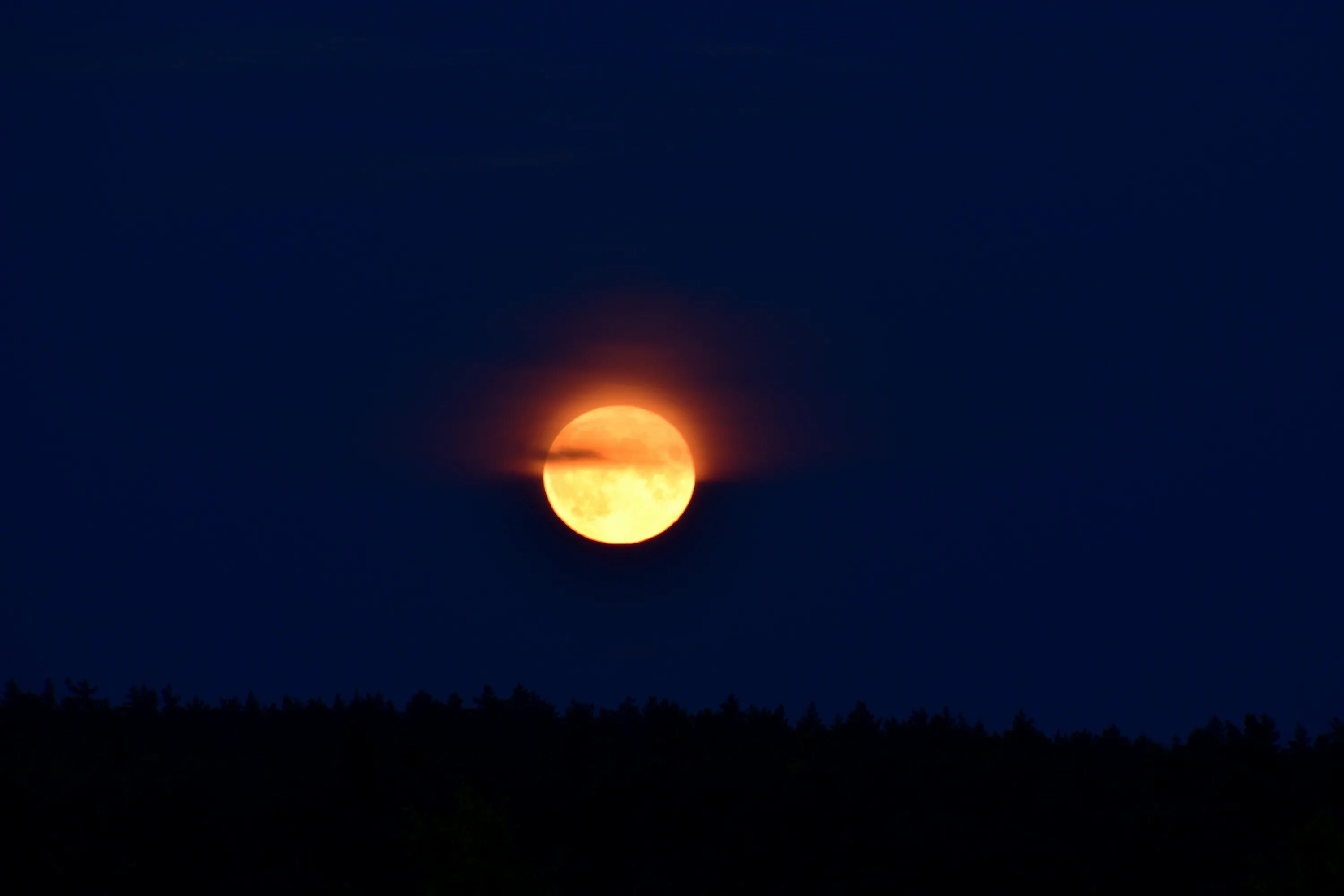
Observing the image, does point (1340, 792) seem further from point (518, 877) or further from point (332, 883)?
point (518, 877)

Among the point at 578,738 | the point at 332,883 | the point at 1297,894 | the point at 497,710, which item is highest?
the point at 497,710

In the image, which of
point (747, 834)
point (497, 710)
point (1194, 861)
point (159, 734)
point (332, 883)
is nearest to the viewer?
point (332, 883)

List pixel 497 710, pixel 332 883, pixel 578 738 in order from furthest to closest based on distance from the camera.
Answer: pixel 497 710
pixel 578 738
pixel 332 883

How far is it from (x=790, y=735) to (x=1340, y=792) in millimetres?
48071

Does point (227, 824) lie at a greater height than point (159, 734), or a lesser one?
lesser

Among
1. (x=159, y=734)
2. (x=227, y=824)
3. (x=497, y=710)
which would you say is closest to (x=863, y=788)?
(x=227, y=824)

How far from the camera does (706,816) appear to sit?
90.2m

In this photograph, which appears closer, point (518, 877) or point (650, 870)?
point (518, 877)

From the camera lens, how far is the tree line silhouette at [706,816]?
258ft

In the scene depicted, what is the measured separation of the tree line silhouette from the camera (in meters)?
78.6

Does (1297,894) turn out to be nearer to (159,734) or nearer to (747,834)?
(747,834)

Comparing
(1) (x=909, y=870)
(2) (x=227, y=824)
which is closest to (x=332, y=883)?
(2) (x=227, y=824)

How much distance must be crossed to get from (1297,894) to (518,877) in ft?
74.7

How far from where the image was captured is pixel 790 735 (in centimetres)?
13088
